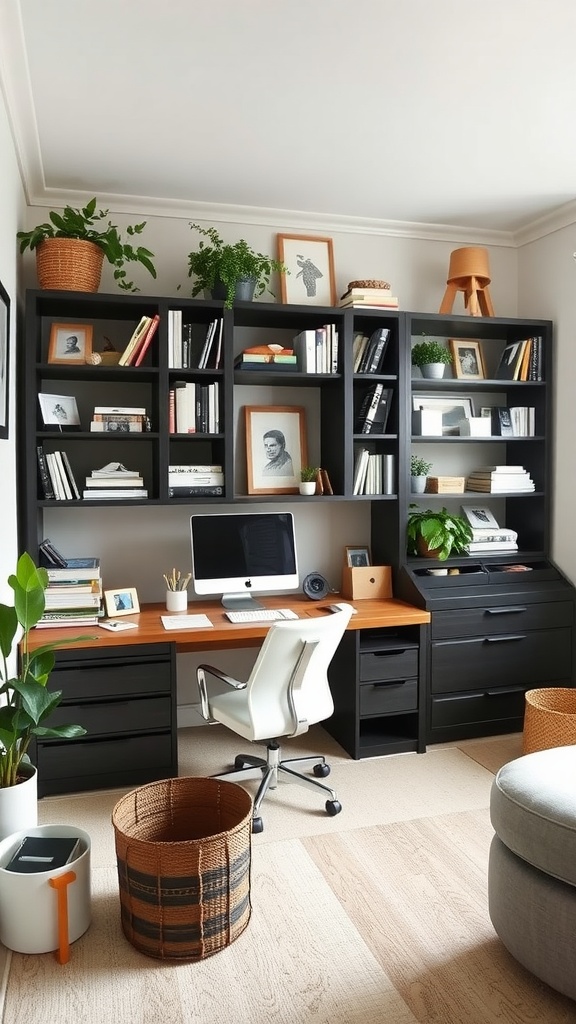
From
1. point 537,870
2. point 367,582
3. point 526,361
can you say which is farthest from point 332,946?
point 526,361

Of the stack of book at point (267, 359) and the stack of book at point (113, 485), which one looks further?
the stack of book at point (267, 359)

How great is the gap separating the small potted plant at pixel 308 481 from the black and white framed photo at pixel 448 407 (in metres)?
0.70

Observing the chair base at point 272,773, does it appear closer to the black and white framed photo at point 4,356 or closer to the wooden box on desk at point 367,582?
the wooden box on desk at point 367,582

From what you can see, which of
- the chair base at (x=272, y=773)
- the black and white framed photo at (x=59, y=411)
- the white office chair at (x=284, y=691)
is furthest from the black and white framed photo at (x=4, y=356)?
the chair base at (x=272, y=773)

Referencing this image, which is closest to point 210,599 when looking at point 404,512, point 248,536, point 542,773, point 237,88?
point 248,536

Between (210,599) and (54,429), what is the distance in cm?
116

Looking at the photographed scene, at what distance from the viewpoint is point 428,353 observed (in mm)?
3914

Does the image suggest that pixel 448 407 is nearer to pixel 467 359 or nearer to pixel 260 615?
pixel 467 359

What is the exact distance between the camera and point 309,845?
9.01ft

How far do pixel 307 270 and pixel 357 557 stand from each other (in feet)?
5.02

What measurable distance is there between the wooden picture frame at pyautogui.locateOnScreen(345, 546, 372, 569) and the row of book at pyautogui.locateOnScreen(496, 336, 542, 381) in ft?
3.97

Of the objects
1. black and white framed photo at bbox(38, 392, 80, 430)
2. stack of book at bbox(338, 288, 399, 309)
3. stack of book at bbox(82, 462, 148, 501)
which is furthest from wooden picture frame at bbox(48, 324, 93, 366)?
stack of book at bbox(338, 288, 399, 309)

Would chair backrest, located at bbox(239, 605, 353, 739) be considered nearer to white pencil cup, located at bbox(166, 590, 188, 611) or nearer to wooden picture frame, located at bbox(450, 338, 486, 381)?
white pencil cup, located at bbox(166, 590, 188, 611)

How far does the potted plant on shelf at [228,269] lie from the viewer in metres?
3.46
